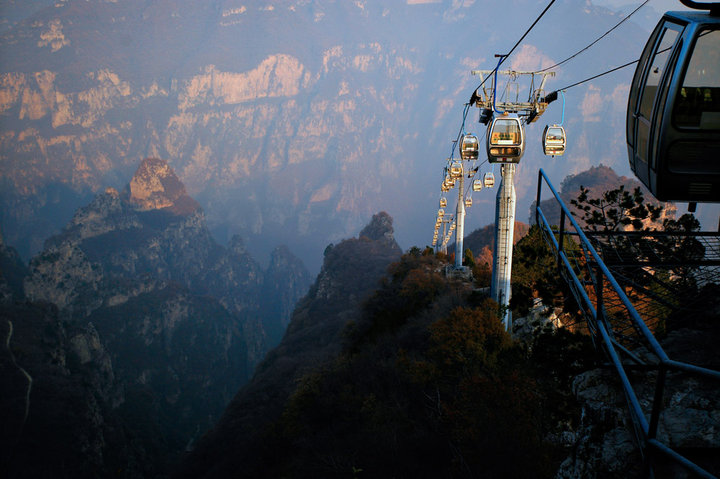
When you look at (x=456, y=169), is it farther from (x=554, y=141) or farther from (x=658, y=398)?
(x=658, y=398)

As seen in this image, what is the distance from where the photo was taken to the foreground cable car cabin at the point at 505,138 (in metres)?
17.1

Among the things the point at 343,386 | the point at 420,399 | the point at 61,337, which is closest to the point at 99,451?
the point at 61,337

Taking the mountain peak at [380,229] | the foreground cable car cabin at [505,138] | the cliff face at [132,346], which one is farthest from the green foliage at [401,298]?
the mountain peak at [380,229]

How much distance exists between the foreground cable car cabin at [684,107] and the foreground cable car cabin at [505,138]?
10787 millimetres

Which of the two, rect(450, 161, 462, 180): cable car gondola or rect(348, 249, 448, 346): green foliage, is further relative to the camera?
rect(348, 249, 448, 346): green foliage

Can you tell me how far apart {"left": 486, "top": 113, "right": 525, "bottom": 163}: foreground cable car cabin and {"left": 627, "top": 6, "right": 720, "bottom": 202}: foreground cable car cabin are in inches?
425

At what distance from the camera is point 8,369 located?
245ft

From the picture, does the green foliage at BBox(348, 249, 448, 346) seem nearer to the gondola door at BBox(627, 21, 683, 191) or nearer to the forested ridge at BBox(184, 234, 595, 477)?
the forested ridge at BBox(184, 234, 595, 477)

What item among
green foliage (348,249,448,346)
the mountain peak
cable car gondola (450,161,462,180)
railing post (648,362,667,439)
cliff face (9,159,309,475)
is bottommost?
cliff face (9,159,309,475)

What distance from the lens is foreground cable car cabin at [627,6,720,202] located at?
18.3 ft

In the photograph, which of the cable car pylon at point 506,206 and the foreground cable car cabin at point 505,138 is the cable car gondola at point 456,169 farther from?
the foreground cable car cabin at point 505,138

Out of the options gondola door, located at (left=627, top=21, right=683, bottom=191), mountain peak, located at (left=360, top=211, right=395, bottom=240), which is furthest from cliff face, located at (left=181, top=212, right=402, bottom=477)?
gondola door, located at (left=627, top=21, right=683, bottom=191)

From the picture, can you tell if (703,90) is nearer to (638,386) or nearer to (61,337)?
(638,386)

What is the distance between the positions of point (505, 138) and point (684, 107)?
11968 mm
